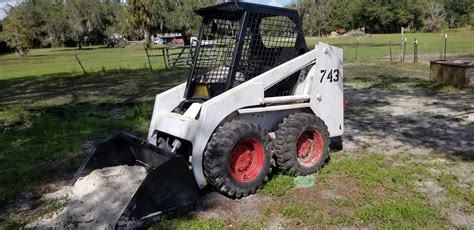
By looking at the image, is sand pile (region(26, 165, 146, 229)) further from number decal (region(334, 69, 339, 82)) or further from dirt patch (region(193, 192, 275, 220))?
number decal (region(334, 69, 339, 82))

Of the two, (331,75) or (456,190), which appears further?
(331,75)

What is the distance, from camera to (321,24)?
318 feet

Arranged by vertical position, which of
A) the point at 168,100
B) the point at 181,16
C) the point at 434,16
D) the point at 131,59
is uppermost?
the point at 181,16

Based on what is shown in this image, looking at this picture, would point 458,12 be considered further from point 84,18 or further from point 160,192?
point 160,192

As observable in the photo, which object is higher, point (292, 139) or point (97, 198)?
point (292, 139)

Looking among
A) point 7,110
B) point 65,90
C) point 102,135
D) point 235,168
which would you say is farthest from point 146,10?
point 235,168

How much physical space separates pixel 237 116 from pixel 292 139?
688mm

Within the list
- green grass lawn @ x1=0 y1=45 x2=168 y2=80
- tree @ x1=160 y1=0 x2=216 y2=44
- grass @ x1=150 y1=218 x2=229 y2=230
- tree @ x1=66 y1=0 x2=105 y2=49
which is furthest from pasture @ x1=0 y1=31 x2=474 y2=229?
tree @ x1=66 y1=0 x2=105 y2=49

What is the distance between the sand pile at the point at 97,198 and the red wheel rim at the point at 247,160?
1.02 m

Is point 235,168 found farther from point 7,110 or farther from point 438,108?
point 7,110

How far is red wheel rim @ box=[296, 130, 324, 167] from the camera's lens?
496 centimetres

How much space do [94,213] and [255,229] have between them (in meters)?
1.51

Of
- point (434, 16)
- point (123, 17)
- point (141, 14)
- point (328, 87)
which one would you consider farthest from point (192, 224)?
point (434, 16)

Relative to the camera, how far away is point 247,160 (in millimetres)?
4480
